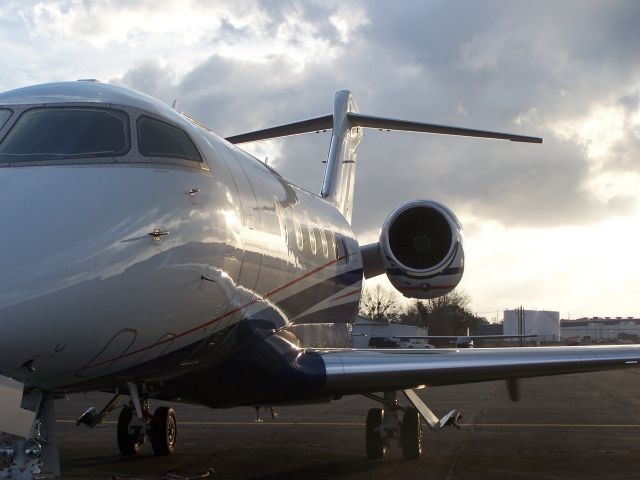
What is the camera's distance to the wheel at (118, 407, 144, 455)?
11539 millimetres

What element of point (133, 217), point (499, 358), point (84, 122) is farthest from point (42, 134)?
point (499, 358)

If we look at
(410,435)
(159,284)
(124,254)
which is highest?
(124,254)

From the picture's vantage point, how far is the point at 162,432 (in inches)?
458

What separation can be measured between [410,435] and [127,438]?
3677 mm

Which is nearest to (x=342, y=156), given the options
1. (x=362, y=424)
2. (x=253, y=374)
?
(x=362, y=424)

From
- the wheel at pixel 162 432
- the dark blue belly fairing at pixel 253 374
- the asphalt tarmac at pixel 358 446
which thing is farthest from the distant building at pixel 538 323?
the dark blue belly fairing at pixel 253 374

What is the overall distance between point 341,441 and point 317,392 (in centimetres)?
454

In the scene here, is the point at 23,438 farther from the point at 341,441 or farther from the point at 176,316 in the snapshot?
the point at 341,441

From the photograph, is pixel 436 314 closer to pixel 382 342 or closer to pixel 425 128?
pixel 382 342

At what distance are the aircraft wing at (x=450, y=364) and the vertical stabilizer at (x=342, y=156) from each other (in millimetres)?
6454

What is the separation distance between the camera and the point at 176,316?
6.32m

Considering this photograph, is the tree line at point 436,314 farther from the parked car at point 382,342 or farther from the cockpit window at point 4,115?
the cockpit window at point 4,115

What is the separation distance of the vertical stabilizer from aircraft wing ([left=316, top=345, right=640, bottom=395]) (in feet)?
21.2

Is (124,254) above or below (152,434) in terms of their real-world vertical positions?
above
